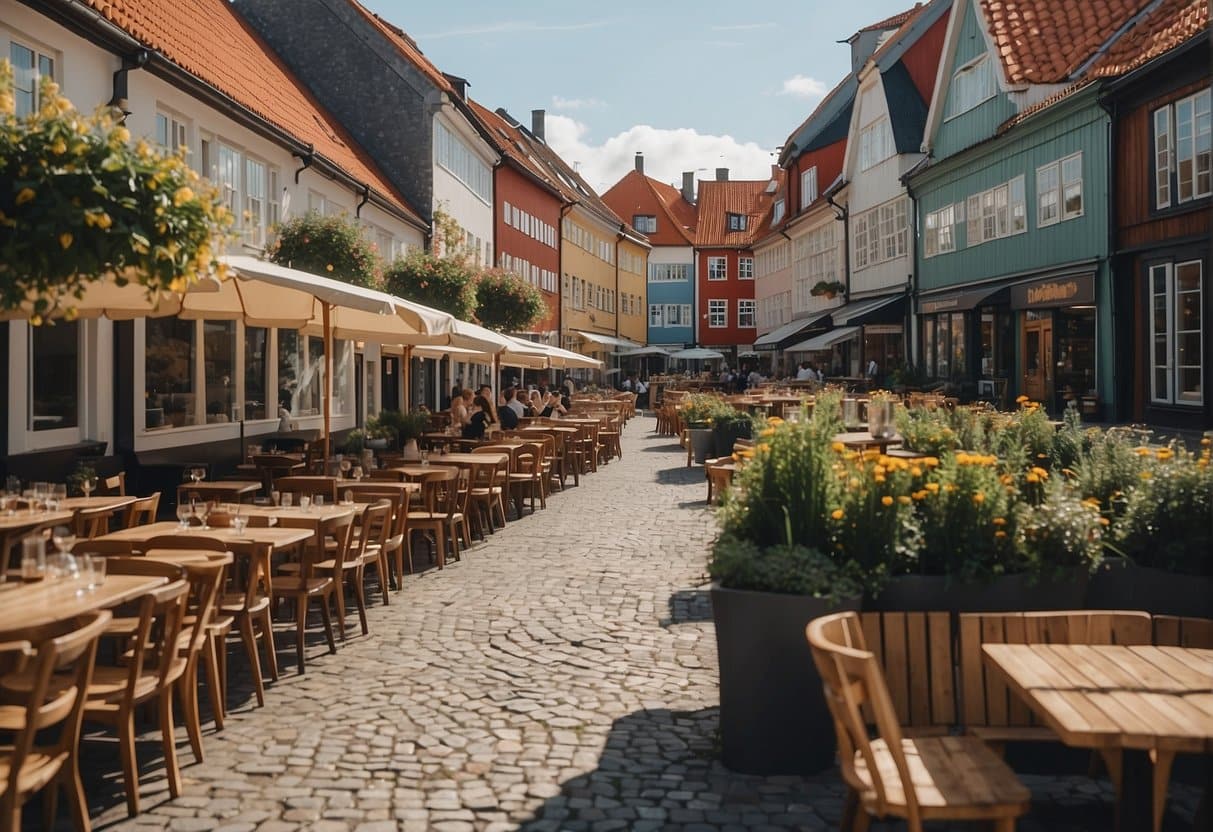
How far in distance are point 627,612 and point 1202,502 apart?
14.6 feet

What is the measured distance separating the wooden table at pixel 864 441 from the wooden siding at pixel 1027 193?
13.5m

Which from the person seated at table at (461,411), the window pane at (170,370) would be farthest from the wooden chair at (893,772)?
the person seated at table at (461,411)

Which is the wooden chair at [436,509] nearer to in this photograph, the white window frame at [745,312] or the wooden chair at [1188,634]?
the wooden chair at [1188,634]

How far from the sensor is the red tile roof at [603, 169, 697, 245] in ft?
255

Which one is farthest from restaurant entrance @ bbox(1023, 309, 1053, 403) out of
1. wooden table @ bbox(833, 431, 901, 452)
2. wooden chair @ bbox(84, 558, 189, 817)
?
wooden chair @ bbox(84, 558, 189, 817)

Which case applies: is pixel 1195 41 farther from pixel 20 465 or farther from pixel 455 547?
pixel 20 465

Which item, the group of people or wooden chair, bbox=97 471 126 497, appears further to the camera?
the group of people

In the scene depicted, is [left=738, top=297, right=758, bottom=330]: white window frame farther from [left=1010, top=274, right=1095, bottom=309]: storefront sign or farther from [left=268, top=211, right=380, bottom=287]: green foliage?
[left=268, top=211, right=380, bottom=287]: green foliage

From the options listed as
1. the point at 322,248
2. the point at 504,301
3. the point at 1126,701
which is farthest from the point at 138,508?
the point at 504,301

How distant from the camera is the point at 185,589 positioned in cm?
529

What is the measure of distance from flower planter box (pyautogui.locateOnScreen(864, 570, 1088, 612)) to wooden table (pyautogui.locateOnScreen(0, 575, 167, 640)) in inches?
133

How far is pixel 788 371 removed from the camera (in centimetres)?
5550

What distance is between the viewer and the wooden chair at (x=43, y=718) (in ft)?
13.2

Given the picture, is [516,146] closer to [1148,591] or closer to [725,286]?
[725,286]
